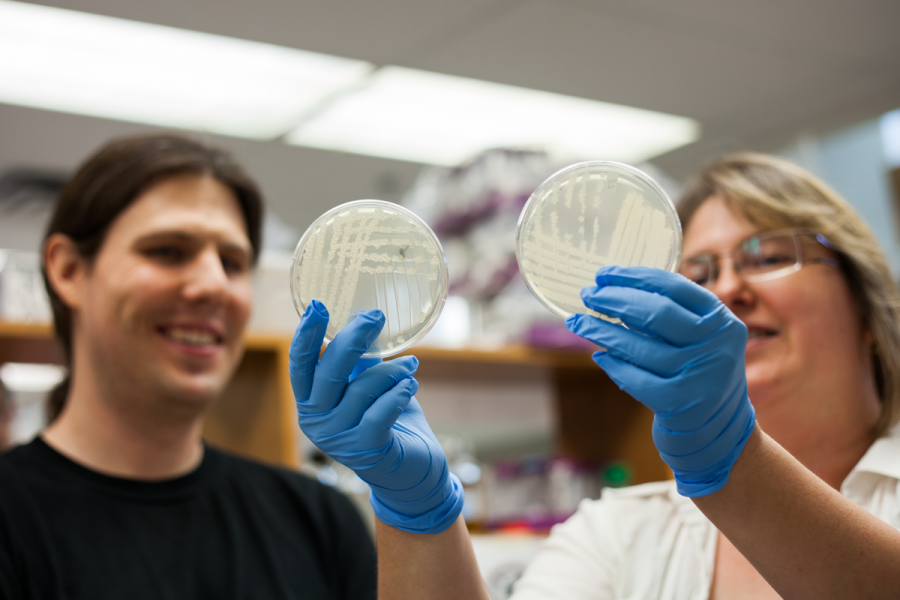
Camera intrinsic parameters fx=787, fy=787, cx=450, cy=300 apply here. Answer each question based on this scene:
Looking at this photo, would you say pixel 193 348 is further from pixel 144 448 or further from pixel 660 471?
pixel 660 471

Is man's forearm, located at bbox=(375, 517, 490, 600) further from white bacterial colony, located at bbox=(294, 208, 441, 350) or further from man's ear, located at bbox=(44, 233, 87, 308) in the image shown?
man's ear, located at bbox=(44, 233, 87, 308)

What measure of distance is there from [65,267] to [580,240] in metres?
1.21

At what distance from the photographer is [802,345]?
3.80ft

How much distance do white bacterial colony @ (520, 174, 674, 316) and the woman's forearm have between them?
0.26m

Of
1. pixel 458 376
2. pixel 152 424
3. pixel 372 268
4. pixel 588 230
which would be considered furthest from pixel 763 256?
pixel 458 376

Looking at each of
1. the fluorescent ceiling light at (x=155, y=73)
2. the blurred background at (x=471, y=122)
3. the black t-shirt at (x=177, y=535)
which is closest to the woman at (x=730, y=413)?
the black t-shirt at (x=177, y=535)

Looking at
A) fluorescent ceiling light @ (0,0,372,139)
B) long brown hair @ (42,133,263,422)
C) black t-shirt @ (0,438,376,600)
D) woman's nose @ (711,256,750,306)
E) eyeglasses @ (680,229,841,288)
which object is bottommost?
black t-shirt @ (0,438,376,600)

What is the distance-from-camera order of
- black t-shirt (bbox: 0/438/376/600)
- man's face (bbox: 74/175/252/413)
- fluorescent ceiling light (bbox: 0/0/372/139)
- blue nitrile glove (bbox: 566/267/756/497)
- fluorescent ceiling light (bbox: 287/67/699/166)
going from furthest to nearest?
fluorescent ceiling light (bbox: 287/67/699/166)
fluorescent ceiling light (bbox: 0/0/372/139)
man's face (bbox: 74/175/252/413)
black t-shirt (bbox: 0/438/376/600)
blue nitrile glove (bbox: 566/267/756/497)

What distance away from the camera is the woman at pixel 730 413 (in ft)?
2.80

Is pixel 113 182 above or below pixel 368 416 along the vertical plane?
above

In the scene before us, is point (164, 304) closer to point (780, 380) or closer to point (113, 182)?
point (113, 182)

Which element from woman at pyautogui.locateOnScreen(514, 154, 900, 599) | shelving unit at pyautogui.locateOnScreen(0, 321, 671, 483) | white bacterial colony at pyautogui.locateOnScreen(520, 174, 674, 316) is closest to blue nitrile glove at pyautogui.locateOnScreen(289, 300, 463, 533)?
white bacterial colony at pyautogui.locateOnScreen(520, 174, 674, 316)

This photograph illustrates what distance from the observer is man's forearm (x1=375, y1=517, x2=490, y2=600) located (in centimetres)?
101

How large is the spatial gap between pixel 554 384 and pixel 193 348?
1.60 meters
